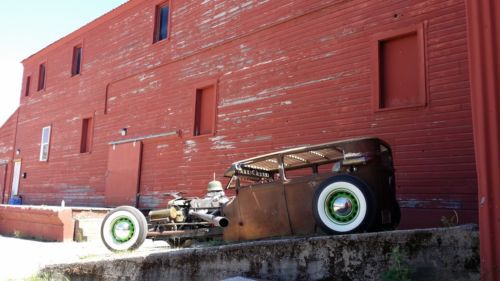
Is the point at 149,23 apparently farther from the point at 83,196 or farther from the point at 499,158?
the point at 499,158

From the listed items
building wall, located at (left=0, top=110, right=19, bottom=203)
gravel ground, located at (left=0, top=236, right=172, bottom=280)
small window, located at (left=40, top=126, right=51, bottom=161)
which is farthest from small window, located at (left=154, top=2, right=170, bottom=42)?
building wall, located at (left=0, top=110, right=19, bottom=203)

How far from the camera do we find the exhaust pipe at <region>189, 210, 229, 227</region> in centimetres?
727

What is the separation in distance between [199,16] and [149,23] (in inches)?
118

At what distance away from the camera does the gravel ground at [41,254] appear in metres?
7.94

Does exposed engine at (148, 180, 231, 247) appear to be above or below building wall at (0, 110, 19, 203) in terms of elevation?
below

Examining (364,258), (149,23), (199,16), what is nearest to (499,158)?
(364,258)

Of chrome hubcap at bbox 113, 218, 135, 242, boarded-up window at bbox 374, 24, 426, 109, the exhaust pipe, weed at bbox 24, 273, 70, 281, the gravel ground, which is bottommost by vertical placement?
weed at bbox 24, 273, 70, 281

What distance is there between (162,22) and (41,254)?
9.44 meters

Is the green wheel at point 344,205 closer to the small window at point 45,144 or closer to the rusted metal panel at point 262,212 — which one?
the rusted metal panel at point 262,212

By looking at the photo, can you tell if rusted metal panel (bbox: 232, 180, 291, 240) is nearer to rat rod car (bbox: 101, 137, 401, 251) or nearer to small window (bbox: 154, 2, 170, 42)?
rat rod car (bbox: 101, 137, 401, 251)

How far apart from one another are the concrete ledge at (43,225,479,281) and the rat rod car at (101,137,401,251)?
1.63ft

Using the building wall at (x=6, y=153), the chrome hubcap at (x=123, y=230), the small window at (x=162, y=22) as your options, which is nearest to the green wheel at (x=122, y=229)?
the chrome hubcap at (x=123, y=230)

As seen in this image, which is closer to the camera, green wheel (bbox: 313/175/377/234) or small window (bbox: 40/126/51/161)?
green wheel (bbox: 313/175/377/234)

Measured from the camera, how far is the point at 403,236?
4.96 metres
